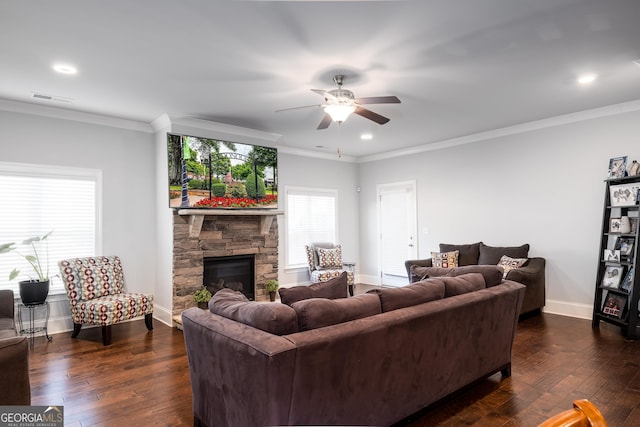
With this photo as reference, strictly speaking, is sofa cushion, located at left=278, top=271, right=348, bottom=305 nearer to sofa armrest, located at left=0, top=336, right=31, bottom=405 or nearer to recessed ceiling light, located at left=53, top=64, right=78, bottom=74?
sofa armrest, located at left=0, top=336, right=31, bottom=405

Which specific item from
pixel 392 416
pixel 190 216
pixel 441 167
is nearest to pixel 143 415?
pixel 392 416

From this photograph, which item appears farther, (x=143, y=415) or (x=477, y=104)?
(x=477, y=104)

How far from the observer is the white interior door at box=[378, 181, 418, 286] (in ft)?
24.4

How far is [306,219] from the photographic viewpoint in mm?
7551

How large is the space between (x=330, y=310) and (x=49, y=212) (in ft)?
14.7

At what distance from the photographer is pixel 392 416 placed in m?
2.35

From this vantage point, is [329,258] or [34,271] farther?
[329,258]

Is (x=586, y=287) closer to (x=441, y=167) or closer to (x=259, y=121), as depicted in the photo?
(x=441, y=167)

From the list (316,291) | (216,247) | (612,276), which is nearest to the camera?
(316,291)

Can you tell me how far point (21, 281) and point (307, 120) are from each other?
4.08 meters

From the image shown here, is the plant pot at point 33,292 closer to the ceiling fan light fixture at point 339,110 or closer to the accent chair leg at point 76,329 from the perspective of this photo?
the accent chair leg at point 76,329

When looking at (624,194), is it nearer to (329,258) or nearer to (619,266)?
(619,266)

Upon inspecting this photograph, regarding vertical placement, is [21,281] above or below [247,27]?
below

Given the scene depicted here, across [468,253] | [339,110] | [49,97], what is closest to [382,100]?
[339,110]
